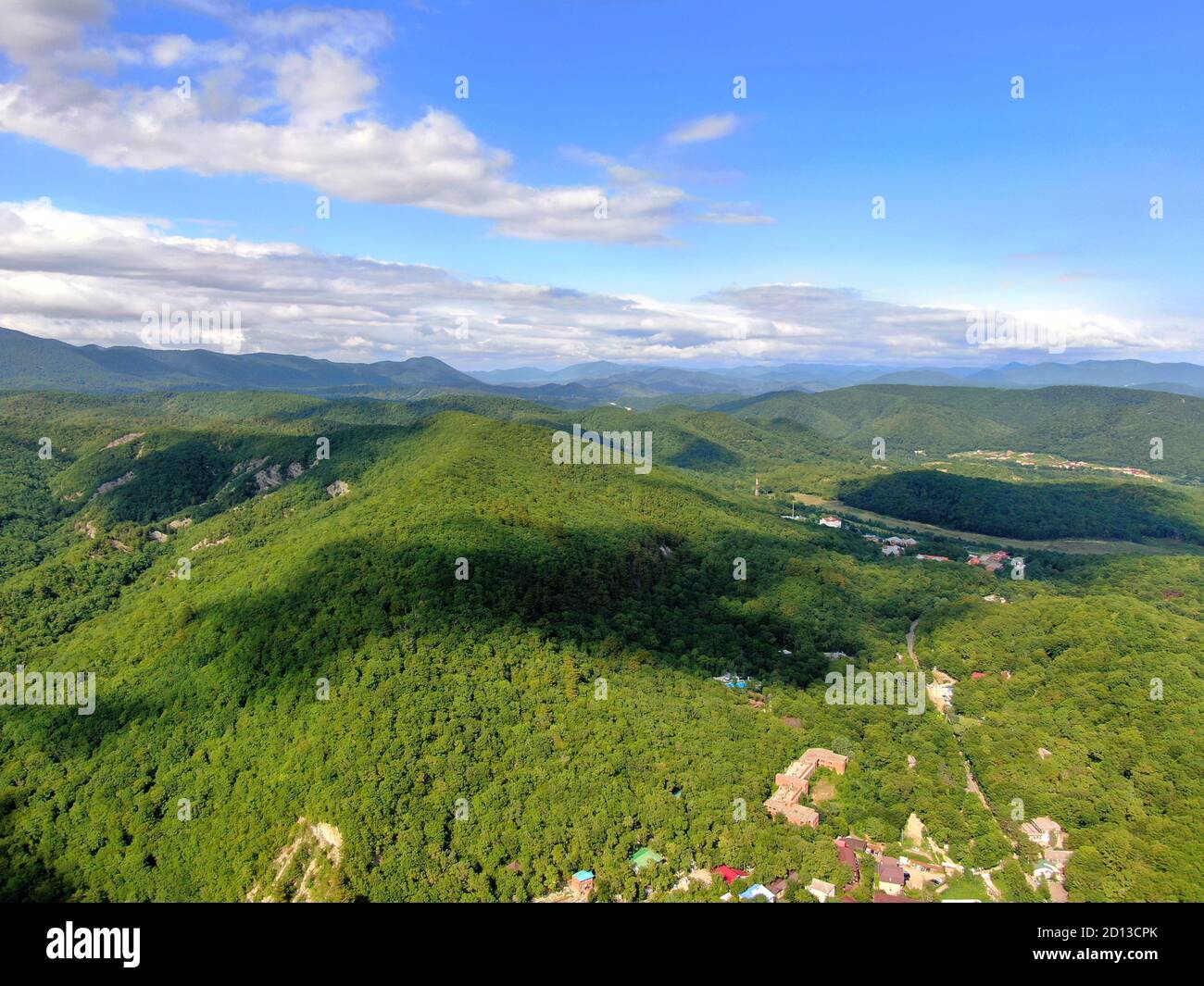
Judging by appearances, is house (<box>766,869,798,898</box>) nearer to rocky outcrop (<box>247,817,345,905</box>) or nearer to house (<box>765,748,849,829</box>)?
house (<box>765,748,849,829</box>)

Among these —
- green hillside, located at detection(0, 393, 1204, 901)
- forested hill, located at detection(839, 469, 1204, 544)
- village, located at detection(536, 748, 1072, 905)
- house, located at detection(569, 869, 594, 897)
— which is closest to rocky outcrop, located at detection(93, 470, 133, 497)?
green hillside, located at detection(0, 393, 1204, 901)

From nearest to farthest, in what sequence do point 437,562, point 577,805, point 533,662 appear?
point 577,805
point 533,662
point 437,562

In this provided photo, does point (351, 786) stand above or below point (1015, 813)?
above

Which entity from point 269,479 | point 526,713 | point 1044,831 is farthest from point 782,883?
point 269,479

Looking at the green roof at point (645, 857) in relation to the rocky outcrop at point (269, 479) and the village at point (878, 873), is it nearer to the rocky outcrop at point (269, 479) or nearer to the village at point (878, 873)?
the village at point (878, 873)

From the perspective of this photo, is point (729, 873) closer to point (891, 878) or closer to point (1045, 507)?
point (891, 878)
